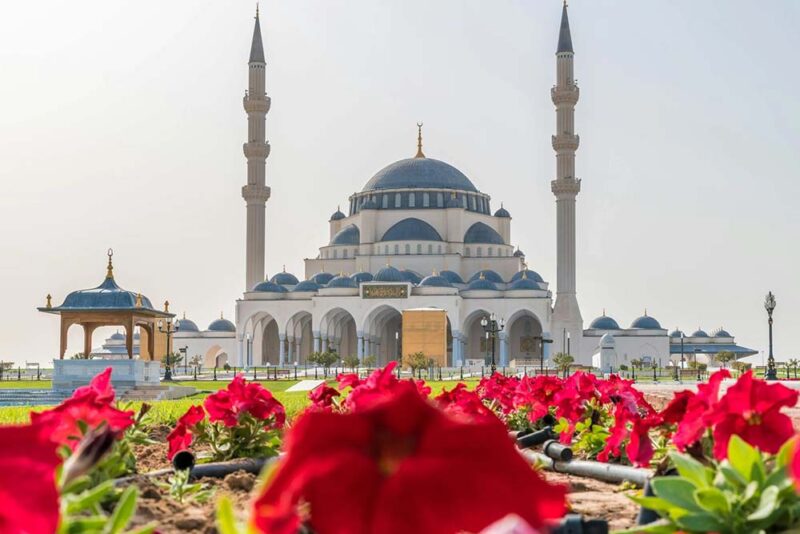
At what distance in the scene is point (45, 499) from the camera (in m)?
1.42

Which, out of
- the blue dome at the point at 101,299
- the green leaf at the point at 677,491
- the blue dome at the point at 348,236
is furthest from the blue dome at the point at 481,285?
the green leaf at the point at 677,491

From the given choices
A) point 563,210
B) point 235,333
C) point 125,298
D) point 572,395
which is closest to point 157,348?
point 235,333

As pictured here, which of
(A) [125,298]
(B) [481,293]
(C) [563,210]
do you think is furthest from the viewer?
(B) [481,293]

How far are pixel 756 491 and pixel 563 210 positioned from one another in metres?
48.8

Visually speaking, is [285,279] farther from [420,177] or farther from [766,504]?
[766,504]

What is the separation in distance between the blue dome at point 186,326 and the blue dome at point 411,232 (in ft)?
41.0

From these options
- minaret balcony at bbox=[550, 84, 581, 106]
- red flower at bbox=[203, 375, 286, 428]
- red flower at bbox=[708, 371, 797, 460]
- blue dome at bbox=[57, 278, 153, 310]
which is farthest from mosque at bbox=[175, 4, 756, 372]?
red flower at bbox=[708, 371, 797, 460]

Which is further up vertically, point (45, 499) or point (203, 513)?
point (45, 499)

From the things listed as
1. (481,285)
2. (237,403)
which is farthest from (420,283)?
(237,403)

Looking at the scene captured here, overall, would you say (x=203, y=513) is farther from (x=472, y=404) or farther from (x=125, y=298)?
(x=125, y=298)

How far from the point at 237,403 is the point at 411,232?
55500 millimetres

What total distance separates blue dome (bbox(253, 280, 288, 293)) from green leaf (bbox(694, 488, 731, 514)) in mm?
55383

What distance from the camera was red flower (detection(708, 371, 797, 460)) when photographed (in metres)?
2.84

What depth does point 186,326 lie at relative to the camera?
210 feet
